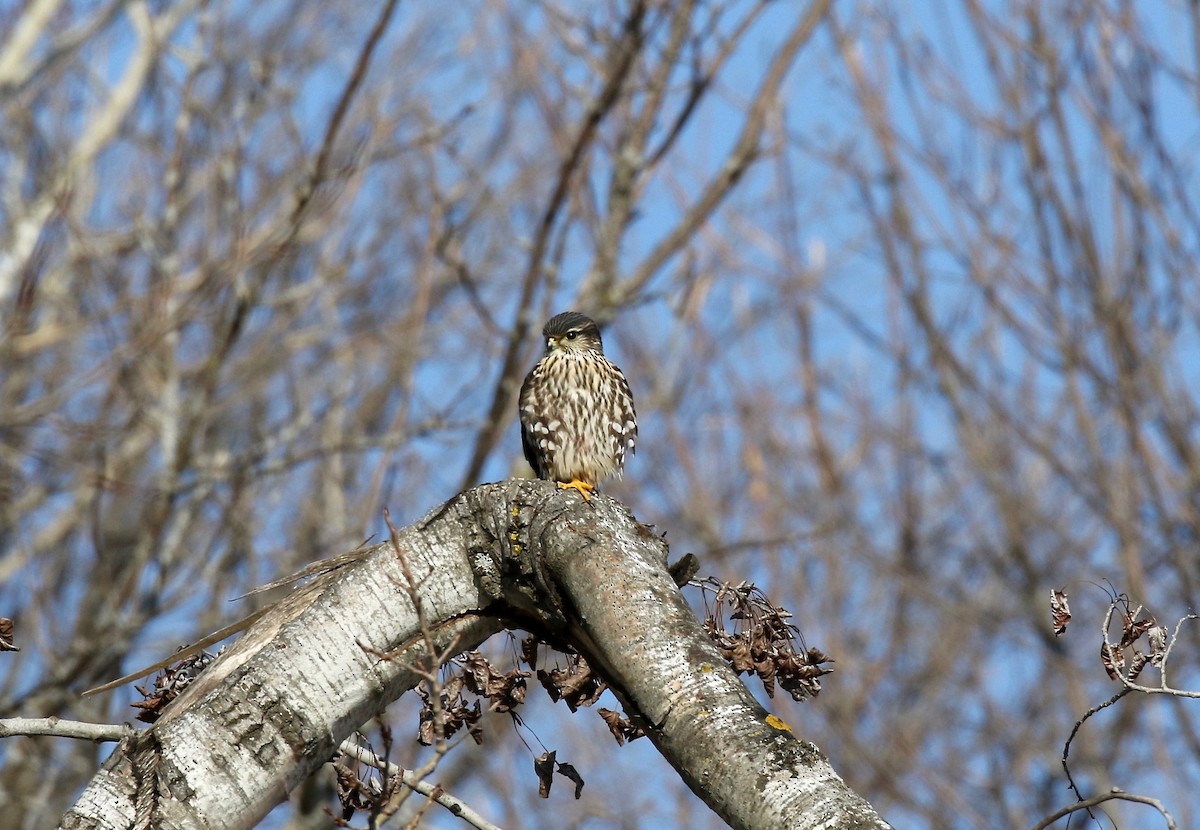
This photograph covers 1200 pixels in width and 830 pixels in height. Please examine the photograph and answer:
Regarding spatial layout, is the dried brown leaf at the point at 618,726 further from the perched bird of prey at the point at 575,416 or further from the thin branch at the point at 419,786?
the perched bird of prey at the point at 575,416

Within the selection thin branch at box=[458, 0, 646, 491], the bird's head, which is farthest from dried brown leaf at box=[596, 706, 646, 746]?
thin branch at box=[458, 0, 646, 491]

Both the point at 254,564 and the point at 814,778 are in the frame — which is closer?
the point at 814,778

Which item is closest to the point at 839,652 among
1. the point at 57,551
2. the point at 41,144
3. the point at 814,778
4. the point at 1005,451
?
the point at 1005,451

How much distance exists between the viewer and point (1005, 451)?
685cm

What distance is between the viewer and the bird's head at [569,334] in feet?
16.2

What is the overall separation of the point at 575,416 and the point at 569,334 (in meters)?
0.45

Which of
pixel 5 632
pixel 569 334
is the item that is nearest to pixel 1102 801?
pixel 5 632

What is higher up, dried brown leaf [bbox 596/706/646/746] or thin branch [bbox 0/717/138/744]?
thin branch [bbox 0/717/138/744]

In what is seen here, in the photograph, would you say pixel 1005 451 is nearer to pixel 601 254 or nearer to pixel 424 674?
pixel 601 254

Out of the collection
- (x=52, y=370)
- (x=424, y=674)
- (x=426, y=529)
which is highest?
(x=52, y=370)

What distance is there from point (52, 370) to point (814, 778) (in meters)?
8.44

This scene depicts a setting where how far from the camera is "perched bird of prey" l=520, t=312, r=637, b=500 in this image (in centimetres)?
461

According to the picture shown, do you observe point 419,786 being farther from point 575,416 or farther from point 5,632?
point 575,416

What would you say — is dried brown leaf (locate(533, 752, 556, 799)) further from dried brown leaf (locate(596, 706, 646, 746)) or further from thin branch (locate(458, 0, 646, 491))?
thin branch (locate(458, 0, 646, 491))
